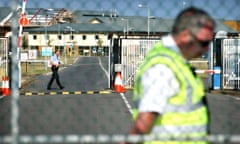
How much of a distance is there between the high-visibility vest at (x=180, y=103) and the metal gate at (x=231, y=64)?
14588mm

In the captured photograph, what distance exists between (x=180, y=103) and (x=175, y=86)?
0.10 meters

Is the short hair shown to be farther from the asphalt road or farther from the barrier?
the barrier

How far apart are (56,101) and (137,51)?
5316 mm

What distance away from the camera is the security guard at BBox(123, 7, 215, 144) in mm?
2473

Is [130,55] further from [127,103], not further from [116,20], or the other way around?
[116,20]

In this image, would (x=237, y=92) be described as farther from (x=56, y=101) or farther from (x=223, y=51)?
(x=56, y=101)

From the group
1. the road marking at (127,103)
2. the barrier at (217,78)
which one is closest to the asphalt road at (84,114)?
the road marking at (127,103)

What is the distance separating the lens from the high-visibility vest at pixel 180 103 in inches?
100

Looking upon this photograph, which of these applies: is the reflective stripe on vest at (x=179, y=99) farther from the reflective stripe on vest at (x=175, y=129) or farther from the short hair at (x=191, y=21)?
the short hair at (x=191, y=21)

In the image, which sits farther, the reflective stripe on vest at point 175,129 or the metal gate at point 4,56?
the metal gate at point 4,56

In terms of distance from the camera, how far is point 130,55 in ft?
57.2

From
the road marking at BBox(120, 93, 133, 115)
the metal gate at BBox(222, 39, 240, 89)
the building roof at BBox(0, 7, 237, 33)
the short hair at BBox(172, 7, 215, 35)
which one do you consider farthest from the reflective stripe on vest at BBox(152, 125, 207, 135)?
the metal gate at BBox(222, 39, 240, 89)

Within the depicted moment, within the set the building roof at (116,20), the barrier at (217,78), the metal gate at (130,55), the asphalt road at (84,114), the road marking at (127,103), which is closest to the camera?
the building roof at (116,20)

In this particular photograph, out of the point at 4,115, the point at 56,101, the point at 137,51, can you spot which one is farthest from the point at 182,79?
the point at 137,51
